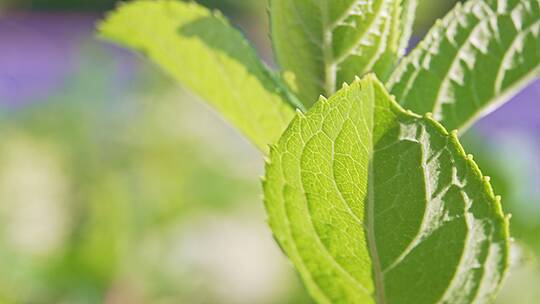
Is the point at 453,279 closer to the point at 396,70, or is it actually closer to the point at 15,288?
the point at 396,70

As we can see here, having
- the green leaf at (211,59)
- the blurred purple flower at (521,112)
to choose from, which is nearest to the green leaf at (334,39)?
the green leaf at (211,59)

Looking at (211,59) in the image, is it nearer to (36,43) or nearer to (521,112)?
(521,112)

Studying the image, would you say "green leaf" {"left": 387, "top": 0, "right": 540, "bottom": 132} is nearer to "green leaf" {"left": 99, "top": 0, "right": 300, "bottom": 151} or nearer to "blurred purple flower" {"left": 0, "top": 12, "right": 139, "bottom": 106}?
"green leaf" {"left": 99, "top": 0, "right": 300, "bottom": 151}

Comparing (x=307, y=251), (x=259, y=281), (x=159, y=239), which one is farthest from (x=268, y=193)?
(x=259, y=281)

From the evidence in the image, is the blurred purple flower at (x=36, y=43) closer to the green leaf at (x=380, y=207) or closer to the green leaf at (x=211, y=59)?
the green leaf at (x=211, y=59)

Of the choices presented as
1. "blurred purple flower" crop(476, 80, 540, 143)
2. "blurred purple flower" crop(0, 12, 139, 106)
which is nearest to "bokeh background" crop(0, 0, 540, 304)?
"blurred purple flower" crop(476, 80, 540, 143)

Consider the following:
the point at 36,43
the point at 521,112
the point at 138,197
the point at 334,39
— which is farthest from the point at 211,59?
the point at 36,43
